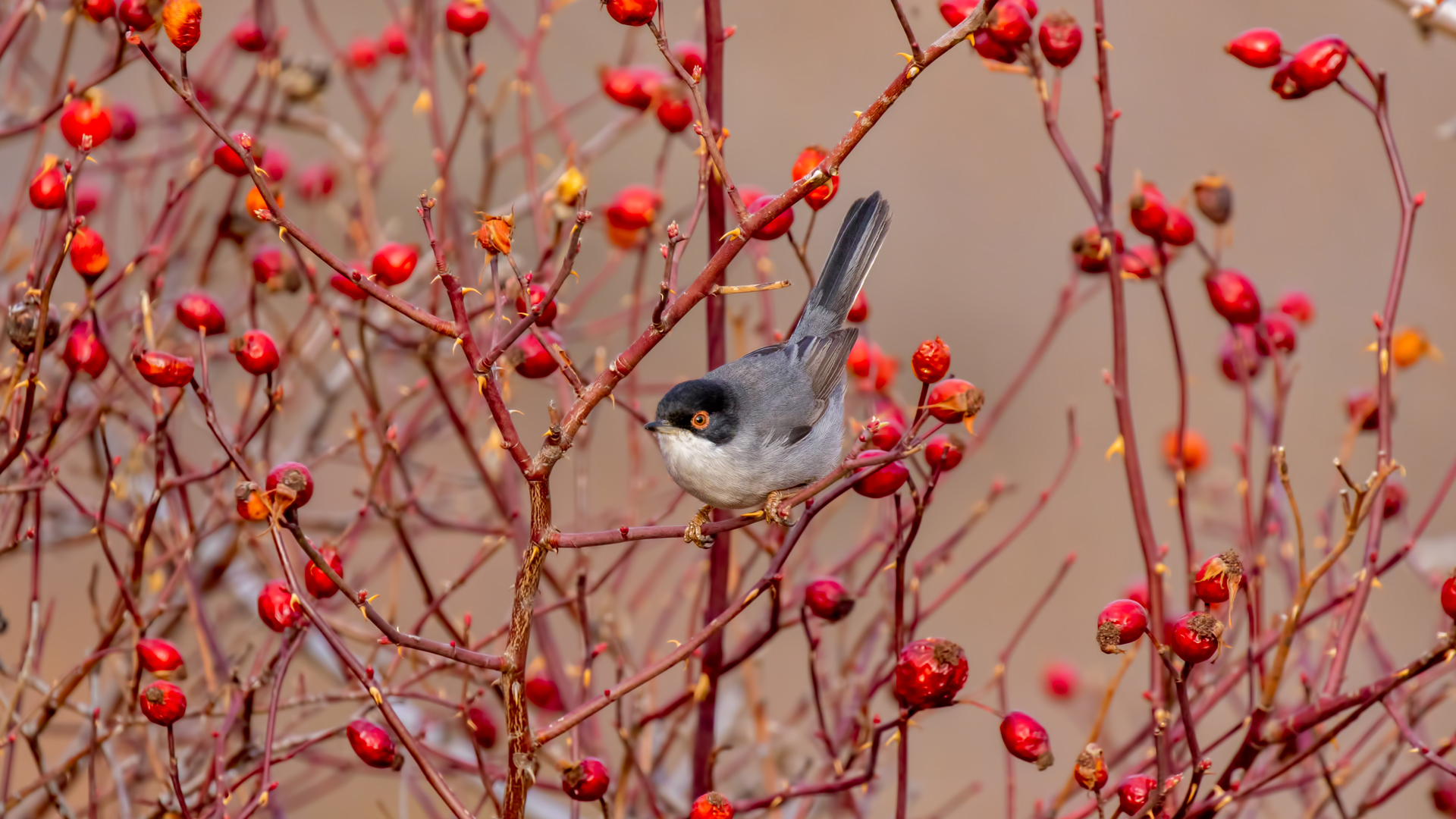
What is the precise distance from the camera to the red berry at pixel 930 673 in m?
1.91

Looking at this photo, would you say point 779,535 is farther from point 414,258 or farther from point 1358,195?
point 1358,195

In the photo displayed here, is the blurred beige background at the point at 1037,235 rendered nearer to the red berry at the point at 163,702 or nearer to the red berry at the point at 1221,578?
the red berry at the point at 163,702

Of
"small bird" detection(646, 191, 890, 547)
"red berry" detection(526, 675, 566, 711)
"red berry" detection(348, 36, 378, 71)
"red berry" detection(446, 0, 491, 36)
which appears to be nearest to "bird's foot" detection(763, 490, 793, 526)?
"small bird" detection(646, 191, 890, 547)

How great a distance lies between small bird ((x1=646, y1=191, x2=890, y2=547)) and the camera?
2659 mm

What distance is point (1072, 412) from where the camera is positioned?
2.81 meters

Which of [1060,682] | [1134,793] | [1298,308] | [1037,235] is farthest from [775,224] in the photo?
[1037,235]

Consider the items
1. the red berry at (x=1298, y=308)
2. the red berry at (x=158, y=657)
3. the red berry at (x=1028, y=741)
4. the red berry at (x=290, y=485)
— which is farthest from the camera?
the red berry at (x=1298, y=308)

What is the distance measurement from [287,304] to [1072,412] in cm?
577

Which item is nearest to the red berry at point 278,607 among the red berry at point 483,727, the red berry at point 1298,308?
the red berry at point 483,727

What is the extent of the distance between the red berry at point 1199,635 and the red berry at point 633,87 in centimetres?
187

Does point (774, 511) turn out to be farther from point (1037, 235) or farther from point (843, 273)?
point (1037, 235)

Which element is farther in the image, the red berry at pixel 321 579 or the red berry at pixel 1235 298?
the red berry at pixel 1235 298

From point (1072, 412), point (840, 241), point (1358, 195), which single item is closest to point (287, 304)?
point (840, 241)

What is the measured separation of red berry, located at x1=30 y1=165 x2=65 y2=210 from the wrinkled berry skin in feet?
4.95
